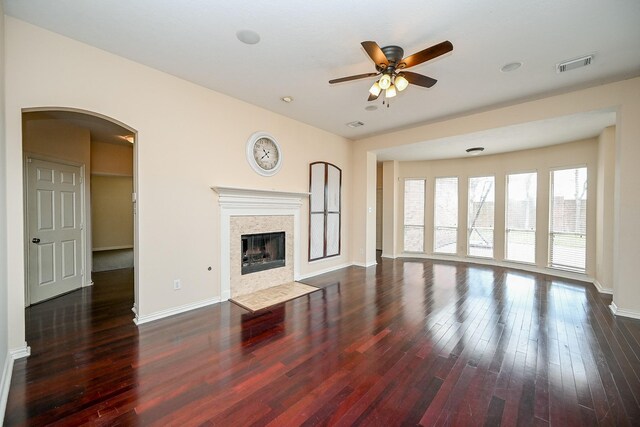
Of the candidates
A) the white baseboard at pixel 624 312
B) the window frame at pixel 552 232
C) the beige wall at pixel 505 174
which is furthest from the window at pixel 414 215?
the white baseboard at pixel 624 312

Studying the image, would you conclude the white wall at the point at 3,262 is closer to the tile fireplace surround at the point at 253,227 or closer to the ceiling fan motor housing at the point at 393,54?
the tile fireplace surround at the point at 253,227

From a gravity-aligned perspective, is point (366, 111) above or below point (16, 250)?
above

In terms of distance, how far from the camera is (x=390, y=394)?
1920mm

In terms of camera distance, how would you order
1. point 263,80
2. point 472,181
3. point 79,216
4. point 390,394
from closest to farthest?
point 390,394, point 263,80, point 79,216, point 472,181

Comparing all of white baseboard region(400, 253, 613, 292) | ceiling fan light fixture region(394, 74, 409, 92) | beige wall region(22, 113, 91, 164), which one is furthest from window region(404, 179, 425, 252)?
beige wall region(22, 113, 91, 164)

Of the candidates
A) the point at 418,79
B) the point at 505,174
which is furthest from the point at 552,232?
the point at 418,79

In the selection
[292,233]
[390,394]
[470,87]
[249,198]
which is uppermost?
[470,87]

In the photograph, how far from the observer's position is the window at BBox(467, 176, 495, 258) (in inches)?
253

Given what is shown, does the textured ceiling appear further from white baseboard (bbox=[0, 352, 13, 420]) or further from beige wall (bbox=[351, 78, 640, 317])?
white baseboard (bbox=[0, 352, 13, 420])

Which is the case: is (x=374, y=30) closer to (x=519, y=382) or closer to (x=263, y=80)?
(x=263, y=80)

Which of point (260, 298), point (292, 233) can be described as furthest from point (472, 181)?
point (260, 298)

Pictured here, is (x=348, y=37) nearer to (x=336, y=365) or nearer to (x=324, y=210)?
(x=336, y=365)

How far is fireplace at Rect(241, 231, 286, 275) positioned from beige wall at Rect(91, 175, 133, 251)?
251 inches

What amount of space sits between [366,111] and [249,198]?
252 centimetres
